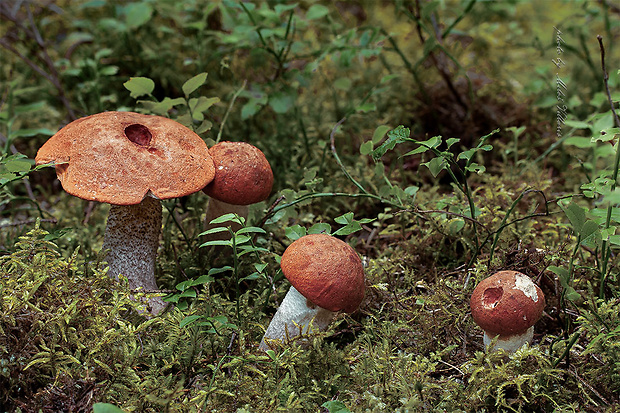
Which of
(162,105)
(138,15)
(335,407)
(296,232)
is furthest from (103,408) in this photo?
(138,15)

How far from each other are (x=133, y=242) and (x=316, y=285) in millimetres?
881

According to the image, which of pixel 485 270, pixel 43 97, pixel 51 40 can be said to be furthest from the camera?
pixel 51 40

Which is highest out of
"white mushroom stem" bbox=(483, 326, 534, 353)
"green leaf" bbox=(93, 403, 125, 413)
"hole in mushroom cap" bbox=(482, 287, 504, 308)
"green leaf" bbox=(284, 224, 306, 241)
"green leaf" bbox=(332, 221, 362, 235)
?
Result: "hole in mushroom cap" bbox=(482, 287, 504, 308)

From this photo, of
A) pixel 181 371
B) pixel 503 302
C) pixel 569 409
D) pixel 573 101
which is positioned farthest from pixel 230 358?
pixel 573 101

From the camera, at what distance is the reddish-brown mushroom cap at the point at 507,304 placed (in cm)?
160

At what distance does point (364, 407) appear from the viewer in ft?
5.26

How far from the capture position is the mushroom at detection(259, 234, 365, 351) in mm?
1675

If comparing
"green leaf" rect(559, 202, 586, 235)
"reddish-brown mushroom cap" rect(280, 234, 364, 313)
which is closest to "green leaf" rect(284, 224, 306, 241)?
"reddish-brown mushroom cap" rect(280, 234, 364, 313)

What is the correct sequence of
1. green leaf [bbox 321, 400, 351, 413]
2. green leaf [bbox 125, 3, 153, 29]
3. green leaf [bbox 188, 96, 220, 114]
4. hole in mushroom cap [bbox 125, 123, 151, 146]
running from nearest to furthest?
1. green leaf [bbox 321, 400, 351, 413]
2. hole in mushroom cap [bbox 125, 123, 151, 146]
3. green leaf [bbox 188, 96, 220, 114]
4. green leaf [bbox 125, 3, 153, 29]

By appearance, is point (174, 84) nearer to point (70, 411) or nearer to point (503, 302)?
point (70, 411)

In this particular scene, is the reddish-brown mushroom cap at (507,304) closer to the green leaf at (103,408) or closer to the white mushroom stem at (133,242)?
the green leaf at (103,408)

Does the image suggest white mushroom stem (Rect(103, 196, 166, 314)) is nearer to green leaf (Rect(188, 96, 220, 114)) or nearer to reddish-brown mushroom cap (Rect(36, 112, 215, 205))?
reddish-brown mushroom cap (Rect(36, 112, 215, 205))

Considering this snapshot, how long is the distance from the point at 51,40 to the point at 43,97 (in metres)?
0.79

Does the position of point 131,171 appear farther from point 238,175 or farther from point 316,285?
point 316,285
